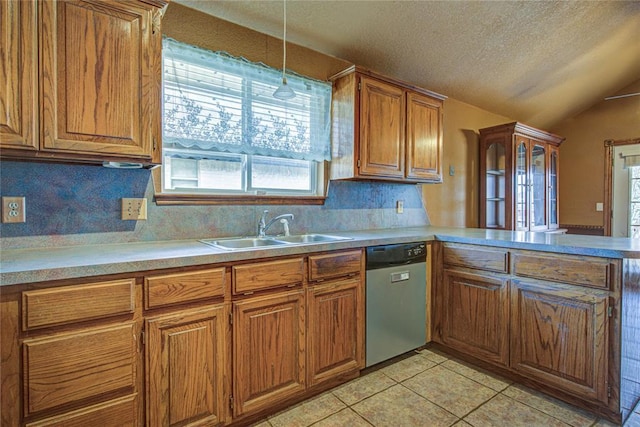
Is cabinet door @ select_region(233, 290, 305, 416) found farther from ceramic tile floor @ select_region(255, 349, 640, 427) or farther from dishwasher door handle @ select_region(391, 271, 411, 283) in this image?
dishwasher door handle @ select_region(391, 271, 411, 283)

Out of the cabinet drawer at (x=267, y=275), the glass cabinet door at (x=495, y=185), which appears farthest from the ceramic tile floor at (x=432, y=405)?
the glass cabinet door at (x=495, y=185)

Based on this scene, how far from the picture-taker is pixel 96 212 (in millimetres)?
1773

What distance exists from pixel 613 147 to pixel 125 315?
615cm

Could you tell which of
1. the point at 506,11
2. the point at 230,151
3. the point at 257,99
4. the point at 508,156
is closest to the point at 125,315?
the point at 230,151

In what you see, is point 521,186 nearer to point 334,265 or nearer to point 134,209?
point 334,265

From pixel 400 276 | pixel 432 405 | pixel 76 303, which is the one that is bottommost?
pixel 432 405

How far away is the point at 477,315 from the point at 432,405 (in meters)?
0.71

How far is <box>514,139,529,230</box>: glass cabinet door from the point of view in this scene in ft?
12.7

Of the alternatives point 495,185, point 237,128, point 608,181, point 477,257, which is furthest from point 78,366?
point 608,181

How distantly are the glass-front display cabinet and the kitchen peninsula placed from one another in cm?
194

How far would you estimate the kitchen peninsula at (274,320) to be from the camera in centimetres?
119

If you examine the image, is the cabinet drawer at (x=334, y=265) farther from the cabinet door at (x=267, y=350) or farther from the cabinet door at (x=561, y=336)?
the cabinet door at (x=561, y=336)

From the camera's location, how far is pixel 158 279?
4.57 ft

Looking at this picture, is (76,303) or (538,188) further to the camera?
(538,188)
